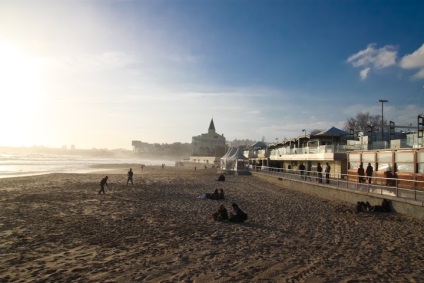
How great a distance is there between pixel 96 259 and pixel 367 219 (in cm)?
1090

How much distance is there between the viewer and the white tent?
49.6m

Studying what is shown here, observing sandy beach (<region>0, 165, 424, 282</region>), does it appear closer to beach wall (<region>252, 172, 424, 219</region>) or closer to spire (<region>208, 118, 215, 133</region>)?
beach wall (<region>252, 172, 424, 219</region>)

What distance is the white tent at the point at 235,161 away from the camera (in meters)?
49.6

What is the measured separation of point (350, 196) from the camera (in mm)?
18281

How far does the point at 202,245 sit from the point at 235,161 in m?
40.7

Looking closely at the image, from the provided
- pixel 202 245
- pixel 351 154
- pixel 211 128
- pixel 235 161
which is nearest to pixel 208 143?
pixel 211 128

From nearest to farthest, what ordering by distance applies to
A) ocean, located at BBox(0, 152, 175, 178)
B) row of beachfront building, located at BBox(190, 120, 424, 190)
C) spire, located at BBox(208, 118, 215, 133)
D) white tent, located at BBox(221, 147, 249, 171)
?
row of beachfront building, located at BBox(190, 120, 424, 190) → ocean, located at BBox(0, 152, 175, 178) → white tent, located at BBox(221, 147, 249, 171) → spire, located at BBox(208, 118, 215, 133)

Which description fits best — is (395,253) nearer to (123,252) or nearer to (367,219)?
(367,219)

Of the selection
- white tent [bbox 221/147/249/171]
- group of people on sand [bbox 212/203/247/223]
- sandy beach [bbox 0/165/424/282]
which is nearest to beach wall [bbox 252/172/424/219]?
sandy beach [bbox 0/165/424/282]

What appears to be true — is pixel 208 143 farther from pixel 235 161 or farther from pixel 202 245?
pixel 202 245

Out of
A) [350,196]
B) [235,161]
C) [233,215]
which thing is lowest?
[233,215]

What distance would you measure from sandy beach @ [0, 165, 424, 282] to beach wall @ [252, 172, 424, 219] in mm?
470

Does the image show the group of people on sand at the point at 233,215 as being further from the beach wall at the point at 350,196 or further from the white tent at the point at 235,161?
Answer: the white tent at the point at 235,161

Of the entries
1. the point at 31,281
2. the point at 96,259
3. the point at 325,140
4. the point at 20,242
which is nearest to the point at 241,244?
the point at 96,259
